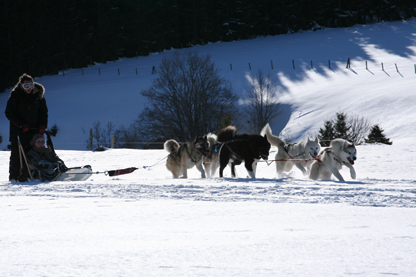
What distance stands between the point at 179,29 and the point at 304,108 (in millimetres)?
29149

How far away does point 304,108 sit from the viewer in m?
29.5

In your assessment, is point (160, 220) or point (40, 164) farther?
point (40, 164)

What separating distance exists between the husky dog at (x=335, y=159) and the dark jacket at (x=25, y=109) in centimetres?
463

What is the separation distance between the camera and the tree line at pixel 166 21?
5006 cm

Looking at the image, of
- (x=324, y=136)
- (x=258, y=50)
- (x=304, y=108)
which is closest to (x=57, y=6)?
(x=258, y=50)

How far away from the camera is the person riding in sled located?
6828 mm

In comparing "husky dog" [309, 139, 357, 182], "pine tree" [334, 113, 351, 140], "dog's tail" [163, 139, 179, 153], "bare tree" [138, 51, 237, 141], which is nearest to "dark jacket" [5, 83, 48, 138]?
"dog's tail" [163, 139, 179, 153]

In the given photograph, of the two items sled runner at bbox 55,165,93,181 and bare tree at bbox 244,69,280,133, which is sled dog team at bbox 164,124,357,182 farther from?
bare tree at bbox 244,69,280,133

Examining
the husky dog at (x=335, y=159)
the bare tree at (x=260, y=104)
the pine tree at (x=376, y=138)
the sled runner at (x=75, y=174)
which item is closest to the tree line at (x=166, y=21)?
the bare tree at (x=260, y=104)

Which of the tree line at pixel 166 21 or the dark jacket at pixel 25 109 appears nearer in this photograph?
the dark jacket at pixel 25 109

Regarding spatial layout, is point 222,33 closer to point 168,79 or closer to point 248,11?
point 248,11

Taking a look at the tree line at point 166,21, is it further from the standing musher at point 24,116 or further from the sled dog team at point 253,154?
the standing musher at point 24,116

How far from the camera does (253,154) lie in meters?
8.03

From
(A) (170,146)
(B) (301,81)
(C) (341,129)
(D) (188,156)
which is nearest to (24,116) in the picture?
(D) (188,156)
